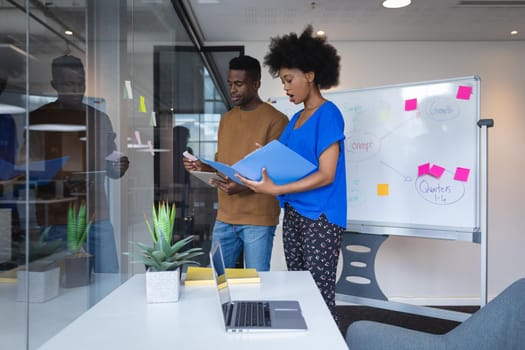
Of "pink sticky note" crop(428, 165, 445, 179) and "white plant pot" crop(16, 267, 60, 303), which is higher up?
"pink sticky note" crop(428, 165, 445, 179)

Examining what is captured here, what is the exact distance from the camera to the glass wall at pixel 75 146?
1.13 metres

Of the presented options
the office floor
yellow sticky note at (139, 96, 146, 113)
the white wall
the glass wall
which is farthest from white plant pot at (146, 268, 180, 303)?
the white wall

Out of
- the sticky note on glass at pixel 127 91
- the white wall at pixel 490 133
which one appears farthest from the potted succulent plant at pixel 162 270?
the white wall at pixel 490 133

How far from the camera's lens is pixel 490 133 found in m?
3.64

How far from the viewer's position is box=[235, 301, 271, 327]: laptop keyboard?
3.10ft

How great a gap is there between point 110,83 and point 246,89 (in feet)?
2.11

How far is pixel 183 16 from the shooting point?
3072 millimetres

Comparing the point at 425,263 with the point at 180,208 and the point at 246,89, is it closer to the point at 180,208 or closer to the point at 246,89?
the point at 180,208

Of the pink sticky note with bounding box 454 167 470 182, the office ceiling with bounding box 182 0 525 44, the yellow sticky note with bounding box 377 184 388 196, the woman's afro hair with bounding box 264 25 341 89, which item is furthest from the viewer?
the office ceiling with bounding box 182 0 525 44

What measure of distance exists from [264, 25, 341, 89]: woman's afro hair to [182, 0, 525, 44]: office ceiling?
134cm

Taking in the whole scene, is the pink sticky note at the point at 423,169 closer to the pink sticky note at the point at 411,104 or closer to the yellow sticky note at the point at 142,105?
the pink sticky note at the point at 411,104

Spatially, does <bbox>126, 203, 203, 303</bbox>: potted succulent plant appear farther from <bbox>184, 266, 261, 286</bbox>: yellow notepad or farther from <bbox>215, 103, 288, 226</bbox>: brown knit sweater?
<bbox>215, 103, 288, 226</bbox>: brown knit sweater

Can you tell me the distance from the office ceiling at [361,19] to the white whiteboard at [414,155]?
72 cm

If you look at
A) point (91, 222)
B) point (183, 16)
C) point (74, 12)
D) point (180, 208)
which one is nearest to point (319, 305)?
point (91, 222)
